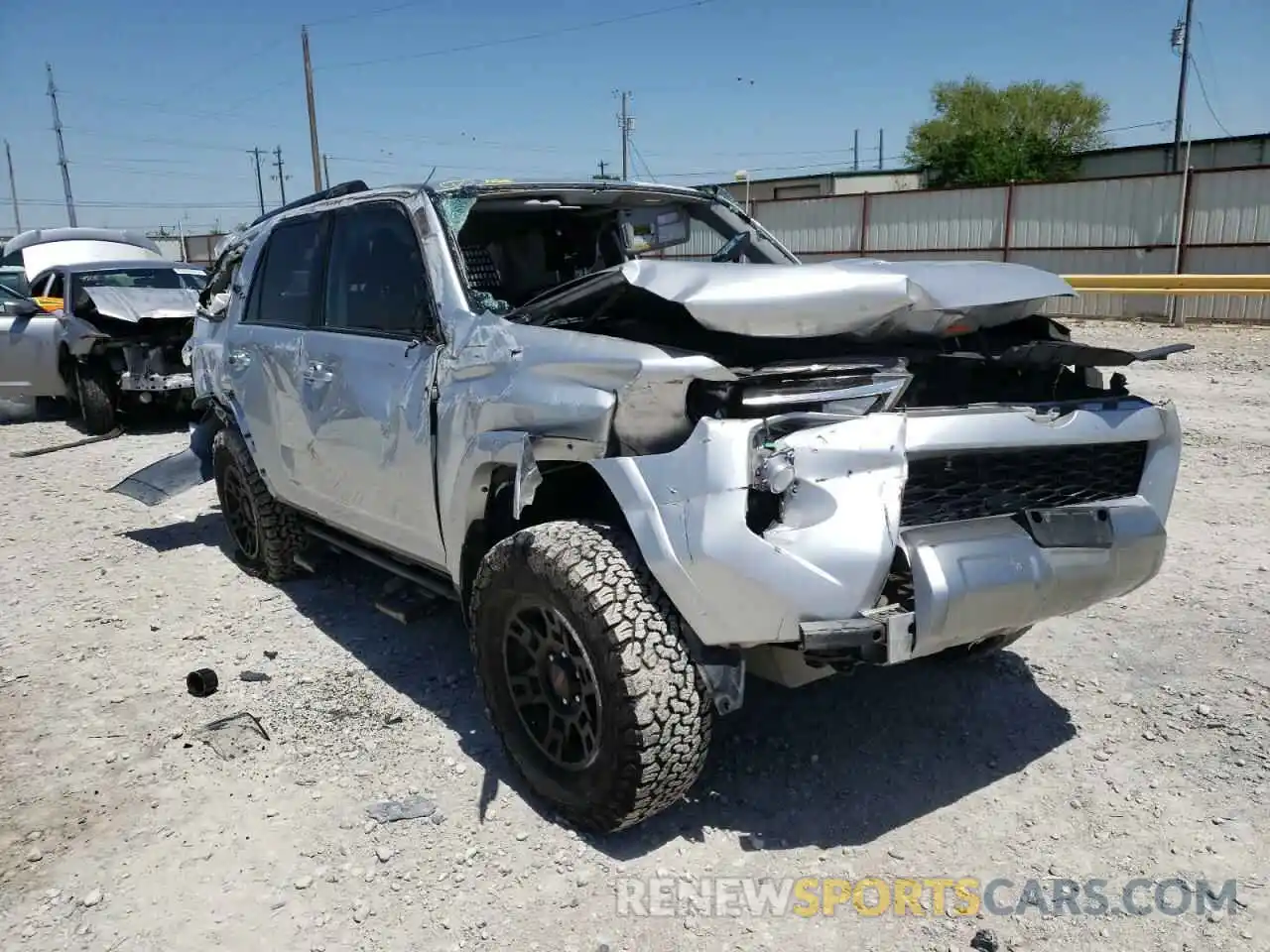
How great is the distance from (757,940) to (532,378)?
5.39 ft

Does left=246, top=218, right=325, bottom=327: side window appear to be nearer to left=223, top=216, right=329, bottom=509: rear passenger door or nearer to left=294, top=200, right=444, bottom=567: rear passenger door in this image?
left=223, top=216, right=329, bottom=509: rear passenger door

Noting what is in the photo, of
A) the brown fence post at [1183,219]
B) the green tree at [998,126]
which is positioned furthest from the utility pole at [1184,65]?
the brown fence post at [1183,219]

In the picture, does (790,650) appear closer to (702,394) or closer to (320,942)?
(702,394)

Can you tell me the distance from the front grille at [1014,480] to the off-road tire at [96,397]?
9.20 metres

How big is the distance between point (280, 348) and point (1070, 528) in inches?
133

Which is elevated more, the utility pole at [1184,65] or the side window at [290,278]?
the utility pole at [1184,65]

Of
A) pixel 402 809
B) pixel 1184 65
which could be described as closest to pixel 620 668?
pixel 402 809

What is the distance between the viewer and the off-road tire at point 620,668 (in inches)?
101

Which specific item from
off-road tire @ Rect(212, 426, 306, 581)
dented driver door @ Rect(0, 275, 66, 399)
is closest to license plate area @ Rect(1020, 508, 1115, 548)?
off-road tire @ Rect(212, 426, 306, 581)

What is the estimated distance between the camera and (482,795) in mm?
3100

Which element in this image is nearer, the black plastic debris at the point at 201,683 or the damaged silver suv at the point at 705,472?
the damaged silver suv at the point at 705,472

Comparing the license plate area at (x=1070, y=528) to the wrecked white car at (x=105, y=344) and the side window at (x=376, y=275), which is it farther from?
the wrecked white car at (x=105, y=344)

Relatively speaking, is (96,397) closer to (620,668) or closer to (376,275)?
(376,275)

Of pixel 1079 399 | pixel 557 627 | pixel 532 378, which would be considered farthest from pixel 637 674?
pixel 1079 399
